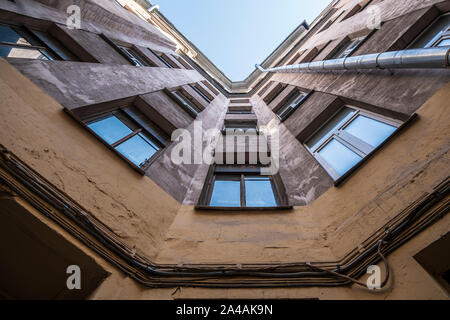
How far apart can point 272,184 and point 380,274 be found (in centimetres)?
363

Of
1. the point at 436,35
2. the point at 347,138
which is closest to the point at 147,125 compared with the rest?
the point at 347,138

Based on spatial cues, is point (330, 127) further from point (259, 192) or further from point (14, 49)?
point (14, 49)

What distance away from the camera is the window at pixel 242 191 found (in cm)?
551

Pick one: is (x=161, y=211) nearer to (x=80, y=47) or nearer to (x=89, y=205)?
(x=89, y=205)

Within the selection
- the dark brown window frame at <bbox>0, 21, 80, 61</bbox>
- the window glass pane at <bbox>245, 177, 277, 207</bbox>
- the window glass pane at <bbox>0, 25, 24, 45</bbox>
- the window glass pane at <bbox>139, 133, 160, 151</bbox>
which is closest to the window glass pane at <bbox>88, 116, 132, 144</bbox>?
the window glass pane at <bbox>139, 133, 160, 151</bbox>

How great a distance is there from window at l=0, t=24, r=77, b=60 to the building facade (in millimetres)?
39

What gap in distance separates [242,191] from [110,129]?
11.1 ft

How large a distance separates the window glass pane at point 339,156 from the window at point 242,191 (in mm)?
1457

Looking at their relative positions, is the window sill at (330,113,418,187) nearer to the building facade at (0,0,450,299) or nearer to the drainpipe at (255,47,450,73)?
the building facade at (0,0,450,299)

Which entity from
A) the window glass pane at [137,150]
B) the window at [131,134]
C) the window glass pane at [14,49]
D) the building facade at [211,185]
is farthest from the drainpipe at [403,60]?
the window glass pane at [14,49]

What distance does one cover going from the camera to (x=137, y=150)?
580 centimetres

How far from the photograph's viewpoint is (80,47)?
664 cm

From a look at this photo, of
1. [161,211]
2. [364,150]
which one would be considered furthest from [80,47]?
[364,150]

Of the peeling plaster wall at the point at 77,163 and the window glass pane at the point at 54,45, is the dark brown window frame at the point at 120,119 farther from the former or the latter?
the window glass pane at the point at 54,45
